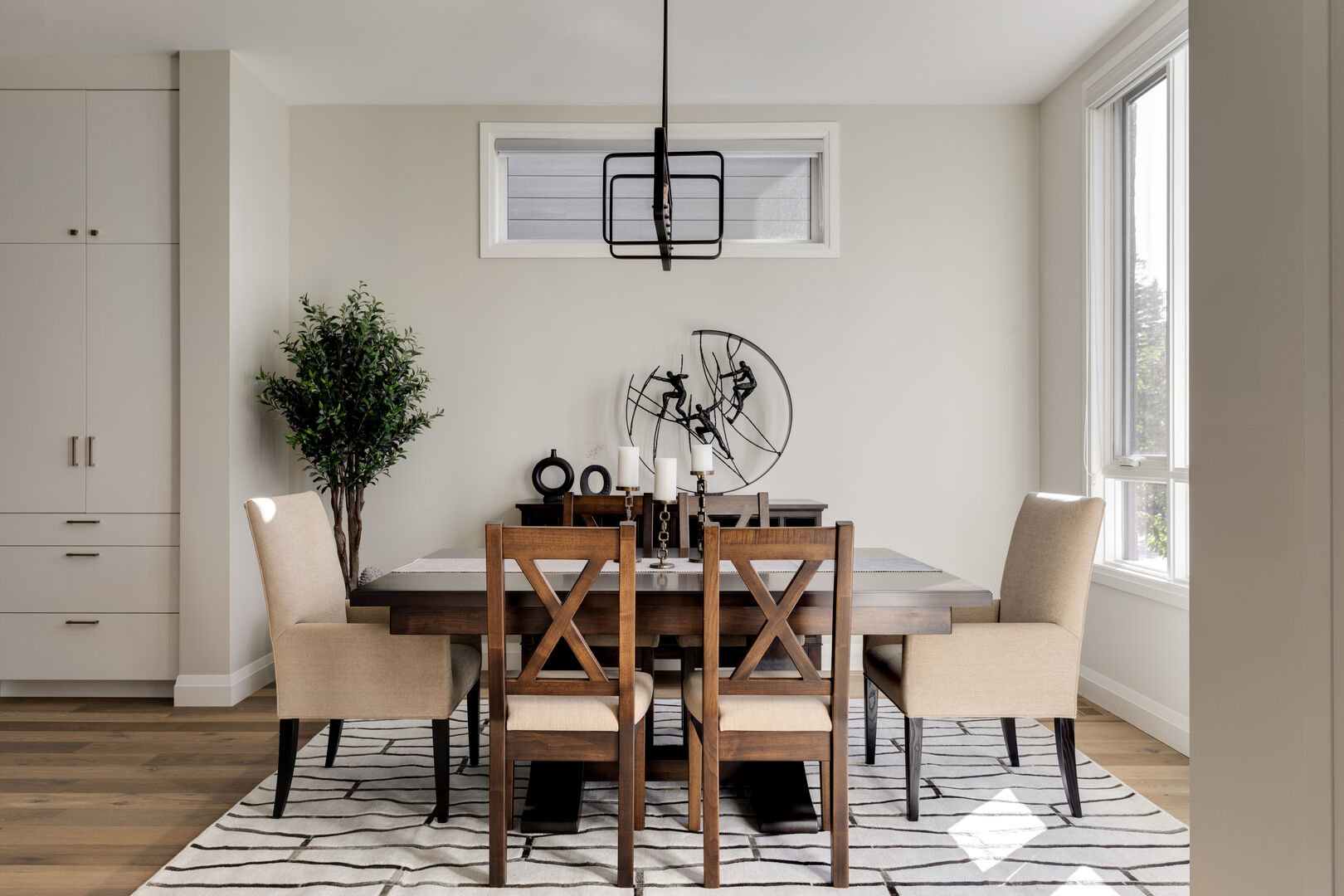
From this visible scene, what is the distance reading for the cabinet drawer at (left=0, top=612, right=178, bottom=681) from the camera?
3.85 meters

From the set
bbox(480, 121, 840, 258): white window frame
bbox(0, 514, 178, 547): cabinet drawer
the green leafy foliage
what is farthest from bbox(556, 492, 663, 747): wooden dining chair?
bbox(0, 514, 178, 547): cabinet drawer

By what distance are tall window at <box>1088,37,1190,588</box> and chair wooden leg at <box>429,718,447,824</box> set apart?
8.68 ft

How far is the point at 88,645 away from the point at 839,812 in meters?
3.52

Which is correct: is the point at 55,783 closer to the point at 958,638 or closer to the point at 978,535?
the point at 958,638

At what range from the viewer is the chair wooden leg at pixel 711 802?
82.0 inches

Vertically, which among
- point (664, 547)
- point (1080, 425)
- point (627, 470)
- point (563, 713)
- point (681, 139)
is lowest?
point (563, 713)

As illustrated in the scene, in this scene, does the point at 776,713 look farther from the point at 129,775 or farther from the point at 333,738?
the point at 129,775

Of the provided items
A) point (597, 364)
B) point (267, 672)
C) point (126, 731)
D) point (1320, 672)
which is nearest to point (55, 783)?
point (126, 731)

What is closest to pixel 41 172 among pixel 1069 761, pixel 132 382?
pixel 132 382

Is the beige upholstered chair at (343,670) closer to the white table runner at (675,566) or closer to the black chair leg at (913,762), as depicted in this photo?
the white table runner at (675,566)

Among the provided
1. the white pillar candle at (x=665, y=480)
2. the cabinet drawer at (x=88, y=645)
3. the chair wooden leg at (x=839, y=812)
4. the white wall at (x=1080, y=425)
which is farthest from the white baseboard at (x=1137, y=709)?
the cabinet drawer at (x=88, y=645)

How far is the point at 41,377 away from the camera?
12.7ft

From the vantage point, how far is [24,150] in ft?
12.7

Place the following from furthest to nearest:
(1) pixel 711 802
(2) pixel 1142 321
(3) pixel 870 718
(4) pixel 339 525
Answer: (4) pixel 339 525 < (2) pixel 1142 321 < (3) pixel 870 718 < (1) pixel 711 802
